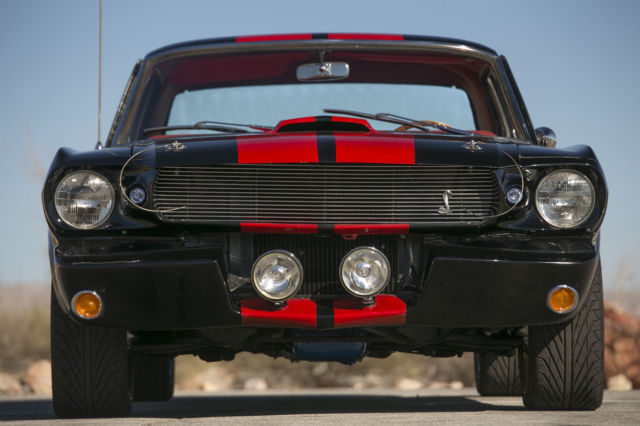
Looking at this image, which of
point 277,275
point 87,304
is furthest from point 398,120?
point 87,304

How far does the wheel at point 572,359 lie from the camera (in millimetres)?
4297

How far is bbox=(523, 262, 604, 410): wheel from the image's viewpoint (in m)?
4.30

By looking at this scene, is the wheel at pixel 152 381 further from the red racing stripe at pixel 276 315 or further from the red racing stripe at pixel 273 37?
the red racing stripe at pixel 276 315

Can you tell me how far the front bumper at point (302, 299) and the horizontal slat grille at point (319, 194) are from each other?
189 millimetres

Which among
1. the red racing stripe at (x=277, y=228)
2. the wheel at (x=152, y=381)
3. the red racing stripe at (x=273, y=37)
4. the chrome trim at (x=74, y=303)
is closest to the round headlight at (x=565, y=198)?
the red racing stripe at (x=277, y=228)

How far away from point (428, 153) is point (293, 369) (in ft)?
36.3

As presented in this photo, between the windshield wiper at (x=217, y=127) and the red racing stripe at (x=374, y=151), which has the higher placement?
the windshield wiper at (x=217, y=127)

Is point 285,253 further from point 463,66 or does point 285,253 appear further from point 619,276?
point 619,276

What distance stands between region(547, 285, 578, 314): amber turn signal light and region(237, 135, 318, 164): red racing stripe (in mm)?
1127


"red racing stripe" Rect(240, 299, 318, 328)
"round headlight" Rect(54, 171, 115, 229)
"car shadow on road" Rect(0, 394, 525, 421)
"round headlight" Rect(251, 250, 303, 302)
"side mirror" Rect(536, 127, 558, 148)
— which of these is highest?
"side mirror" Rect(536, 127, 558, 148)

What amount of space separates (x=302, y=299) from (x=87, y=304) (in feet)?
2.90

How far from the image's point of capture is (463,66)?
18.5 feet

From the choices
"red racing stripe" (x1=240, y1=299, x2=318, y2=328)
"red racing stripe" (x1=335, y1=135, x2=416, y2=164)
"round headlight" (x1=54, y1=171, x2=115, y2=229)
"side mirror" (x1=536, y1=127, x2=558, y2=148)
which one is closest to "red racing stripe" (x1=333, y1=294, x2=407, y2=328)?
"red racing stripe" (x1=240, y1=299, x2=318, y2=328)

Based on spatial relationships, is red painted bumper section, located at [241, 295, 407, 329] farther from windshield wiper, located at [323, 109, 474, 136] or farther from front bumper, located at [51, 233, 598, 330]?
windshield wiper, located at [323, 109, 474, 136]
